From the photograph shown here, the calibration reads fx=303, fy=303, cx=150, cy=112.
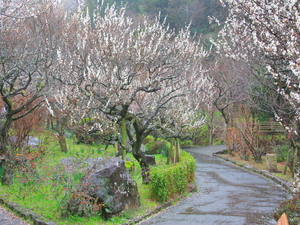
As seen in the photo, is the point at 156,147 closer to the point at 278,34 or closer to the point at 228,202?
the point at 228,202

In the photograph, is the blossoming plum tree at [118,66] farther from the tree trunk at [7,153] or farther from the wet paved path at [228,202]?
the tree trunk at [7,153]

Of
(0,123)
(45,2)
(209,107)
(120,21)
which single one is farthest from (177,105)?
(209,107)

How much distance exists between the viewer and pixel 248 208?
9086 mm

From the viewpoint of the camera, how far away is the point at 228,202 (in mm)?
9898

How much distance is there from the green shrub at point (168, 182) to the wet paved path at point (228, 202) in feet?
1.46

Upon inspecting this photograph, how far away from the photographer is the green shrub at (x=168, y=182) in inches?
368

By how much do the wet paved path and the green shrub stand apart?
446mm

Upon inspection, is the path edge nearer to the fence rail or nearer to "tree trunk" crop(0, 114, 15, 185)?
the fence rail

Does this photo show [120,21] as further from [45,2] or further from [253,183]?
[253,183]

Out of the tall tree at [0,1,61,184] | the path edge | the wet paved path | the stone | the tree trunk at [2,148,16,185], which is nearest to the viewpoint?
the wet paved path

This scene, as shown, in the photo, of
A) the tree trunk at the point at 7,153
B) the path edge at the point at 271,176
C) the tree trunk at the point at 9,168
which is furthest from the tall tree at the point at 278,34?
the tree trunk at the point at 9,168

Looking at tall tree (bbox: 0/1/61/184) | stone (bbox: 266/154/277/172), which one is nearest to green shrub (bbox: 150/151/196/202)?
tall tree (bbox: 0/1/61/184)

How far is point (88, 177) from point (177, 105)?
37.5 ft

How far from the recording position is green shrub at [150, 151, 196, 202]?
9.34 meters
